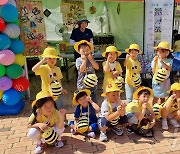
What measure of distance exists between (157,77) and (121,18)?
3973mm

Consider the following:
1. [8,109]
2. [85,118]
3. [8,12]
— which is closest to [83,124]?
[85,118]

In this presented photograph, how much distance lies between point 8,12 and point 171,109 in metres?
3.11

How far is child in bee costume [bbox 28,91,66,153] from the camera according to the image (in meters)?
2.89

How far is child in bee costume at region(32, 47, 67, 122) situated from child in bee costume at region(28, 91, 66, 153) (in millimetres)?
397

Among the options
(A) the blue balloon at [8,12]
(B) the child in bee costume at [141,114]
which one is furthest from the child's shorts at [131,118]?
A: (A) the blue balloon at [8,12]

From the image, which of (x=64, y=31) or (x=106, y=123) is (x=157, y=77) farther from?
(x=64, y=31)

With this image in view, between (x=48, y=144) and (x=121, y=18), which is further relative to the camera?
(x=121, y=18)

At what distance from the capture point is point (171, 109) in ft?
11.9

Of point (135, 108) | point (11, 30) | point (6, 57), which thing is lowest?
point (135, 108)

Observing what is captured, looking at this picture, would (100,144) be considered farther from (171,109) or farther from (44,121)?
(171,109)

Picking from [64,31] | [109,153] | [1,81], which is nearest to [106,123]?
[109,153]

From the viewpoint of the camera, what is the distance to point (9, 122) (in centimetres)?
401

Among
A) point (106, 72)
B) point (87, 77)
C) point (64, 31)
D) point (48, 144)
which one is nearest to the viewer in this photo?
point (48, 144)

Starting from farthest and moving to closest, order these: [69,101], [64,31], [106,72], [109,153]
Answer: [64,31], [69,101], [106,72], [109,153]
